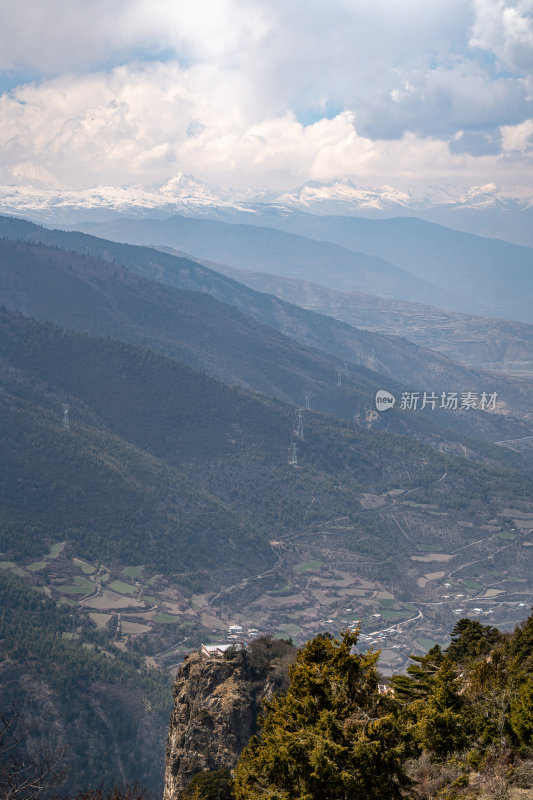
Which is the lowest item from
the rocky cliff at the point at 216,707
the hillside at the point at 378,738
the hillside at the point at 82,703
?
the hillside at the point at 82,703

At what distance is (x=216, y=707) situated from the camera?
65000 millimetres

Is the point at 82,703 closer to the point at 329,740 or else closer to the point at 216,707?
the point at 216,707

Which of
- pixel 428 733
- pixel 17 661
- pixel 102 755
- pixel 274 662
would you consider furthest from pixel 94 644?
pixel 428 733

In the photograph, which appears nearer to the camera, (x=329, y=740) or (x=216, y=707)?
(x=329, y=740)

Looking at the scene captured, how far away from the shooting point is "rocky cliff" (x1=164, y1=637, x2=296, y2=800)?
62.1 meters

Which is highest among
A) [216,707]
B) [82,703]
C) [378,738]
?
[378,738]

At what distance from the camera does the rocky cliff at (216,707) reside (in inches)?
2446

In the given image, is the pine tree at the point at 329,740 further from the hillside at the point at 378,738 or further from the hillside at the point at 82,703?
the hillside at the point at 82,703

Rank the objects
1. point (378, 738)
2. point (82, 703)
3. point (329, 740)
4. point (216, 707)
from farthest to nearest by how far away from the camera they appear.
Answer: point (82, 703) < point (216, 707) < point (378, 738) < point (329, 740)

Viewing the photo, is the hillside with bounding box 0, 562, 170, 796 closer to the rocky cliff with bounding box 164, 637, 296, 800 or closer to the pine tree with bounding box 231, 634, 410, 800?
the rocky cliff with bounding box 164, 637, 296, 800

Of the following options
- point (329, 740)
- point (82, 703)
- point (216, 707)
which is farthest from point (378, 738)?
point (82, 703)

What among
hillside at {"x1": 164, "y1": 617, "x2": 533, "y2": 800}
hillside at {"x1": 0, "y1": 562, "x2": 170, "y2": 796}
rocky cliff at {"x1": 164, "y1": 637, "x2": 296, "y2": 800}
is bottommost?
hillside at {"x1": 0, "y1": 562, "x2": 170, "y2": 796}

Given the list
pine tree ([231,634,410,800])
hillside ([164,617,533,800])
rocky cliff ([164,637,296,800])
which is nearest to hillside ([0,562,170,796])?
rocky cliff ([164,637,296,800])

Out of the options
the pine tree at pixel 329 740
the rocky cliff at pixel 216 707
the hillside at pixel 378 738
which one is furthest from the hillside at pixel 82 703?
the pine tree at pixel 329 740
